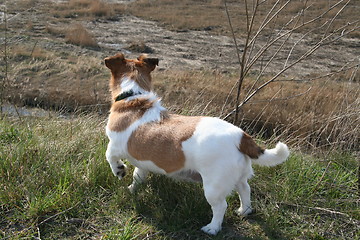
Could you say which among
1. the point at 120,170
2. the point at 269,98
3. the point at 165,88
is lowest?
the point at 165,88

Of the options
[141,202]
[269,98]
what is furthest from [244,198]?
[269,98]

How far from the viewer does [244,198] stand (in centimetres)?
360

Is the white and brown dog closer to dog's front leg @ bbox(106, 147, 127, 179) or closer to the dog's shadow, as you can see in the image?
dog's front leg @ bbox(106, 147, 127, 179)

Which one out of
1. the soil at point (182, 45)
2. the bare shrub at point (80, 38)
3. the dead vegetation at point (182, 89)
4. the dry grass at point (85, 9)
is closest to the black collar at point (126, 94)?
the dead vegetation at point (182, 89)

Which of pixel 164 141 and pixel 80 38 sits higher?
pixel 164 141

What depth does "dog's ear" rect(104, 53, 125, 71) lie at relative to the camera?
4.08 m

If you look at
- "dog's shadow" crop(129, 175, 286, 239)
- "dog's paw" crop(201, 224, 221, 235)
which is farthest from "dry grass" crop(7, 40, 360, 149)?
"dog's paw" crop(201, 224, 221, 235)

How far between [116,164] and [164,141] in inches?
30.2

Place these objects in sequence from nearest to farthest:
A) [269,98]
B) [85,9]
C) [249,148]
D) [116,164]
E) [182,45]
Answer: [249,148], [116,164], [269,98], [182,45], [85,9]

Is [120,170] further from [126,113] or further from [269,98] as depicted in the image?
[269,98]

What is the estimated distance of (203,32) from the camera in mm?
22031

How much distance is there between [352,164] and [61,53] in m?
13.6

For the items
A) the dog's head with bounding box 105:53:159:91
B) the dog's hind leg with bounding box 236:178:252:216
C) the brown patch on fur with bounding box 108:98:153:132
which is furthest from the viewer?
the dog's head with bounding box 105:53:159:91

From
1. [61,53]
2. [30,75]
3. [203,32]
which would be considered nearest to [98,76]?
[30,75]
